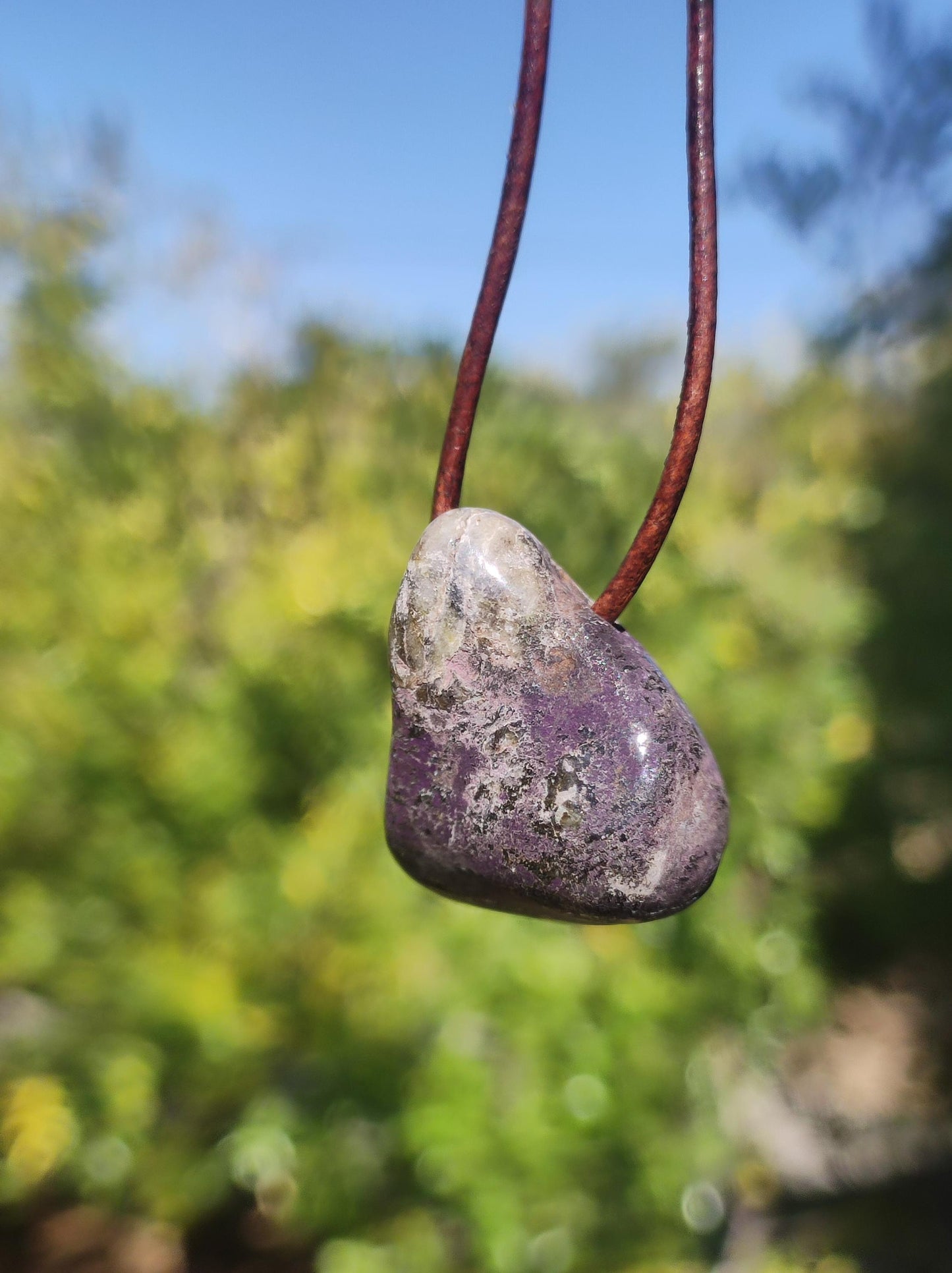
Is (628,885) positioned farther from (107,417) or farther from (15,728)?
(107,417)

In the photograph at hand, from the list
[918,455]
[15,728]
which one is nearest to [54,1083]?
[15,728]

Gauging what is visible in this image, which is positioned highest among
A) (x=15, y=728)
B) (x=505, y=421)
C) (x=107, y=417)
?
(x=505, y=421)

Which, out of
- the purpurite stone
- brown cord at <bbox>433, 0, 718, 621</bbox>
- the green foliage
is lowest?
the green foliage

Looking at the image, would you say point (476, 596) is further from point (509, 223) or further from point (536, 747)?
point (509, 223)

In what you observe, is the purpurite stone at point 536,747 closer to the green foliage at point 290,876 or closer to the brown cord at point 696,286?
the brown cord at point 696,286

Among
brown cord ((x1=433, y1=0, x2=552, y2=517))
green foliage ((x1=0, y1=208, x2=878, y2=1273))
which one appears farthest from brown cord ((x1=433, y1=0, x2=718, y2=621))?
green foliage ((x1=0, y1=208, x2=878, y2=1273))

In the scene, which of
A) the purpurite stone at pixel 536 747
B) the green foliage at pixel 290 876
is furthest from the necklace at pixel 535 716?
the green foliage at pixel 290 876

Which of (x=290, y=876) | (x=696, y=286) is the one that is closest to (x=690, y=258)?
(x=696, y=286)

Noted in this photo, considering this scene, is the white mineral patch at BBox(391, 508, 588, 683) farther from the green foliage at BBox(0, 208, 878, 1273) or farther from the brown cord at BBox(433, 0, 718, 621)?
the green foliage at BBox(0, 208, 878, 1273)
